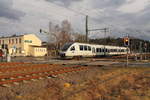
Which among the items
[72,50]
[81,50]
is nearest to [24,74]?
[72,50]

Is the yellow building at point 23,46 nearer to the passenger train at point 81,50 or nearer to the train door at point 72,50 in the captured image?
the passenger train at point 81,50

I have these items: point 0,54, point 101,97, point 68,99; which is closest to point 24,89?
point 68,99

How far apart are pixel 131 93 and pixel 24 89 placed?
14.3ft

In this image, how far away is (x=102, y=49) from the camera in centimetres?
3497

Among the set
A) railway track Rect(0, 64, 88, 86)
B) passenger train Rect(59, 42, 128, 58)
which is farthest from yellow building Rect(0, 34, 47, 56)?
railway track Rect(0, 64, 88, 86)

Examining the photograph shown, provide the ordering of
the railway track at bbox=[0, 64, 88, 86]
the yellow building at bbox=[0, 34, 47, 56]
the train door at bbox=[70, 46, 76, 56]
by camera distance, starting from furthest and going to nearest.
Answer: the yellow building at bbox=[0, 34, 47, 56] < the train door at bbox=[70, 46, 76, 56] < the railway track at bbox=[0, 64, 88, 86]

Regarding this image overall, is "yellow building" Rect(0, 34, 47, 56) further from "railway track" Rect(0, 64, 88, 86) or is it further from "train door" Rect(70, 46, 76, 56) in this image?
"railway track" Rect(0, 64, 88, 86)

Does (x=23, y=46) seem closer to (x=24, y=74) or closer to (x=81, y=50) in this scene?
(x=81, y=50)

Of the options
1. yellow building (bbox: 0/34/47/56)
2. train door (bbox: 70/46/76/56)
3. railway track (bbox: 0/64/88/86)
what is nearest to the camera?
railway track (bbox: 0/64/88/86)

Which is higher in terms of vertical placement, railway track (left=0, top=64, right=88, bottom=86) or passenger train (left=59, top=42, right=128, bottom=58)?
passenger train (left=59, top=42, right=128, bottom=58)

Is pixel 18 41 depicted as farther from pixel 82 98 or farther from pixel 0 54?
pixel 82 98

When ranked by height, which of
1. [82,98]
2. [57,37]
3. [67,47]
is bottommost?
[82,98]

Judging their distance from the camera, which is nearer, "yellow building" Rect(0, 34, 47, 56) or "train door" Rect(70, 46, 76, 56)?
"train door" Rect(70, 46, 76, 56)

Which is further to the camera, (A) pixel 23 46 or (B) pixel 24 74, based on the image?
(A) pixel 23 46
